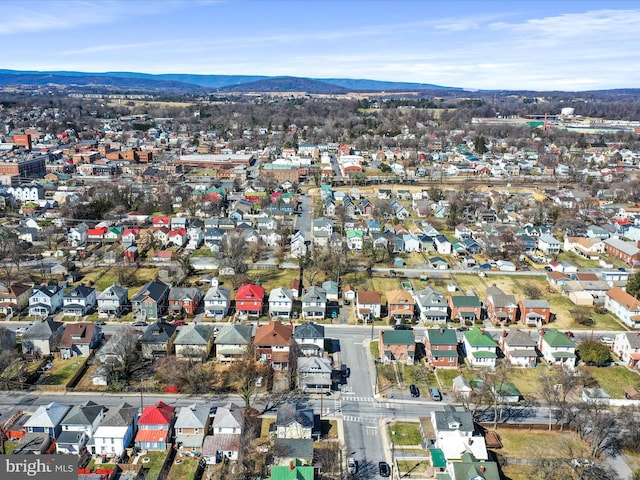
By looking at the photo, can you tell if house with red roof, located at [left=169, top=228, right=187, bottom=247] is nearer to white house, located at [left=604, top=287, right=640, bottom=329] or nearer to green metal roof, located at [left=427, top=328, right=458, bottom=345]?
green metal roof, located at [left=427, top=328, right=458, bottom=345]

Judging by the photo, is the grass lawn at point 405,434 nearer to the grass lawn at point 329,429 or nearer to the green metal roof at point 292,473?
the grass lawn at point 329,429

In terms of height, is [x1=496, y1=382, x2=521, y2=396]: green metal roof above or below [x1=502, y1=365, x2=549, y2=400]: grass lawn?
above

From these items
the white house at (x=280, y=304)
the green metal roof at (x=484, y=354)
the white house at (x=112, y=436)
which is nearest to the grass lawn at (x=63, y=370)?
the white house at (x=112, y=436)

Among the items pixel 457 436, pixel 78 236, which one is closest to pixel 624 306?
pixel 457 436

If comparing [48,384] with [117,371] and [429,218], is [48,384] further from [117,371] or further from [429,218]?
[429,218]

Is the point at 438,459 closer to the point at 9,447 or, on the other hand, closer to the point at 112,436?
the point at 112,436

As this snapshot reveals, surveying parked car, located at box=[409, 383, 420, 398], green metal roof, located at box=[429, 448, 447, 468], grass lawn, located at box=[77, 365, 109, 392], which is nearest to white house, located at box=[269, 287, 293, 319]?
parked car, located at box=[409, 383, 420, 398]
